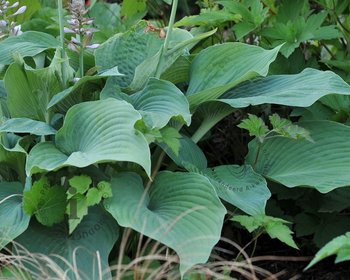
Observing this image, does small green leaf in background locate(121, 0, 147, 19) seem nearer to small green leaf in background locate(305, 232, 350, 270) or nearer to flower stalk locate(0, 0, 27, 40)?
flower stalk locate(0, 0, 27, 40)

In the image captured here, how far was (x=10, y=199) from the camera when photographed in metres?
2.80

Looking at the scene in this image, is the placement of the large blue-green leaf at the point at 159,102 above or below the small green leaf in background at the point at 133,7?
above

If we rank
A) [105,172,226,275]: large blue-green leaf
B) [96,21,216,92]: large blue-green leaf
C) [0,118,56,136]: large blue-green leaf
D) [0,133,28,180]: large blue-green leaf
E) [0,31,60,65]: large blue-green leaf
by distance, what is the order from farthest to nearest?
[0,31,60,65]: large blue-green leaf
[96,21,216,92]: large blue-green leaf
[0,133,28,180]: large blue-green leaf
[0,118,56,136]: large blue-green leaf
[105,172,226,275]: large blue-green leaf

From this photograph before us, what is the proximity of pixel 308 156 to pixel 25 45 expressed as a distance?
4.03 feet

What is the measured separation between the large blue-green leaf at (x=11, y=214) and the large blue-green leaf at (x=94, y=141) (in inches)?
7.6

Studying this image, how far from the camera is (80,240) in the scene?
8.86 ft

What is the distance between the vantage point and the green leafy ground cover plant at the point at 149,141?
101 inches

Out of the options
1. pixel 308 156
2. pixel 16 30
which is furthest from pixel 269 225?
pixel 16 30

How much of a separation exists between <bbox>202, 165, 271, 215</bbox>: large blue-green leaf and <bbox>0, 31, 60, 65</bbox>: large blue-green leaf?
86 centimetres

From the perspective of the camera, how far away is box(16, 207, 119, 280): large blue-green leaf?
103 inches

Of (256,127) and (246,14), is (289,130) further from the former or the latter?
(246,14)

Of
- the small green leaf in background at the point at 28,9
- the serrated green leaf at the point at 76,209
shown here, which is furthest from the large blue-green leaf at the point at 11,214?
the small green leaf in background at the point at 28,9

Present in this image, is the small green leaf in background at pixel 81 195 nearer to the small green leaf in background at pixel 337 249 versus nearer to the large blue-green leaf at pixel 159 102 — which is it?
the large blue-green leaf at pixel 159 102

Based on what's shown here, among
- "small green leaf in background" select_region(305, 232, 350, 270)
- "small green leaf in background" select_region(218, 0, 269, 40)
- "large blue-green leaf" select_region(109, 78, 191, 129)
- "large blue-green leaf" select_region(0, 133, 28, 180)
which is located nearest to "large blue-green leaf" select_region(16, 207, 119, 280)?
"large blue-green leaf" select_region(0, 133, 28, 180)
